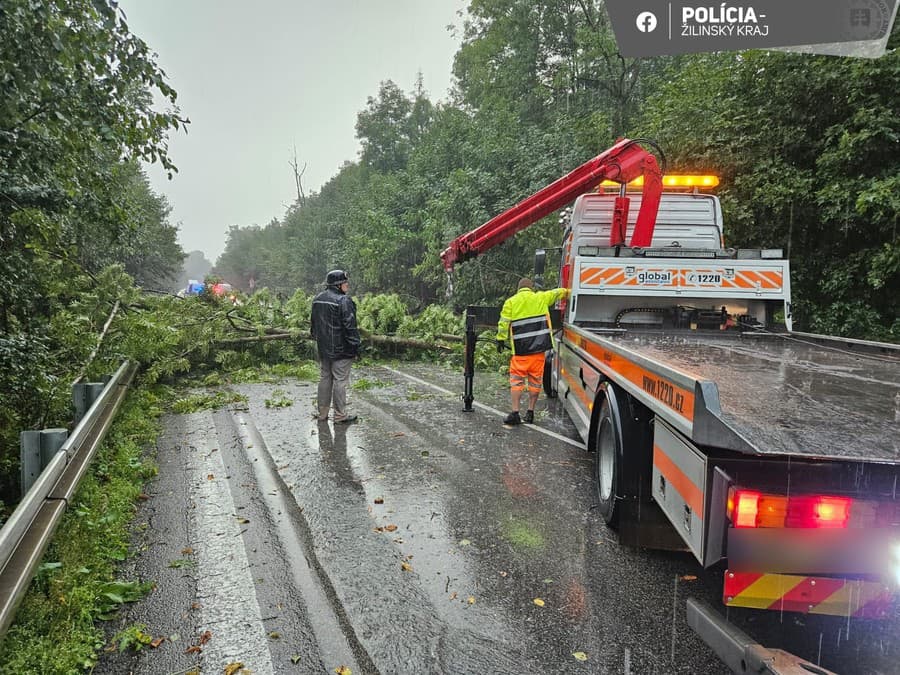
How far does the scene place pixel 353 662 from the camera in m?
2.69

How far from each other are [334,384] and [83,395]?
2768mm

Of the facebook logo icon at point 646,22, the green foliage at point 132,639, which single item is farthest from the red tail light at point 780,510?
the facebook logo icon at point 646,22

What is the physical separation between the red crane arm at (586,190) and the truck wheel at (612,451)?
3617mm

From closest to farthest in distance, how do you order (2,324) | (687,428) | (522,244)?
(687,428) < (2,324) < (522,244)

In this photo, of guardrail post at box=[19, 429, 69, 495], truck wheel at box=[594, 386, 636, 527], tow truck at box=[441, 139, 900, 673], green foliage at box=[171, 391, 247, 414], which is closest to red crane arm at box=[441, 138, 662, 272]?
tow truck at box=[441, 139, 900, 673]

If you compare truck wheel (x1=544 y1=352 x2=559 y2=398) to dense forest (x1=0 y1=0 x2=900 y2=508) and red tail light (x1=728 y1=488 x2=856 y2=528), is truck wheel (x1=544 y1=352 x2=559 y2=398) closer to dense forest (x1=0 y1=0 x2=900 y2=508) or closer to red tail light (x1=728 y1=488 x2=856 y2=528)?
dense forest (x1=0 y1=0 x2=900 y2=508)

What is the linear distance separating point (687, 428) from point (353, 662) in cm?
193

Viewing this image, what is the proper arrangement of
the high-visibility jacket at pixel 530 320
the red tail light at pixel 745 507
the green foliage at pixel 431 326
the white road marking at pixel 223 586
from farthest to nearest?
the green foliage at pixel 431 326 < the high-visibility jacket at pixel 530 320 < the white road marking at pixel 223 586 < the red tail light at pixel 745 507

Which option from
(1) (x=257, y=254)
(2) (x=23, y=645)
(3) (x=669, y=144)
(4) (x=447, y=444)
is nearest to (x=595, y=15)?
(3) (x=669, y=144)

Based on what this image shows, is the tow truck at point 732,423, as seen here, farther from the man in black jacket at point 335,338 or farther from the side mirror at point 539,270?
the man in black jacket at point 335,338

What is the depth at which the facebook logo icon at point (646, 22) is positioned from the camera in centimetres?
1012

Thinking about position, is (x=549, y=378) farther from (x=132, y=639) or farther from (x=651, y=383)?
(x=132, y=639)

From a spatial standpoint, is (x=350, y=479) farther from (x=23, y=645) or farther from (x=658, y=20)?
(x=658, y=20)

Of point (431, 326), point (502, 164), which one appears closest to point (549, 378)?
point (431, 326)
